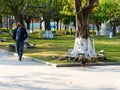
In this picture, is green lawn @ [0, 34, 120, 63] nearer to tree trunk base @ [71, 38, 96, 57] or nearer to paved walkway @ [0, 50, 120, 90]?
tree trunk base @ [71, 38, 96, 57]

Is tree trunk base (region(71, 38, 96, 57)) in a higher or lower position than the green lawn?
higher

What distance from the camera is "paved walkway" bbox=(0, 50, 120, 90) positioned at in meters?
12.1

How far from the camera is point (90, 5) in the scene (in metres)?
19.6

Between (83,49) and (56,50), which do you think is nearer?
(83,49)

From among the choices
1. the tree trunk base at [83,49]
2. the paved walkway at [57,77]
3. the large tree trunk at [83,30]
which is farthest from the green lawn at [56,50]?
the paved walkway at [57,77]

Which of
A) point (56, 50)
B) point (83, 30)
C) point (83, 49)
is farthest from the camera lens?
point (56, 50)

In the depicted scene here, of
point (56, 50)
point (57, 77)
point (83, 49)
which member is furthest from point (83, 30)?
point (56, 50)

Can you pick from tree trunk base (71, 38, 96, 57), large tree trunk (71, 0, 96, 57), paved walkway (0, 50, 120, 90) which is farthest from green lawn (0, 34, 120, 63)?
paved walkway (0, 50, 120, 90)

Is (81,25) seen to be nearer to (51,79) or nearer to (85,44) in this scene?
(85,44)

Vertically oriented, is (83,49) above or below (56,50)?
above

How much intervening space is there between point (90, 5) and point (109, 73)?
16.7ft

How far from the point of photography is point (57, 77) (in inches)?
558

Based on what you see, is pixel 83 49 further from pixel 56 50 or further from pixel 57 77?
pixel 56 50

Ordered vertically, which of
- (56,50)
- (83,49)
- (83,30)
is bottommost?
(56,50)
